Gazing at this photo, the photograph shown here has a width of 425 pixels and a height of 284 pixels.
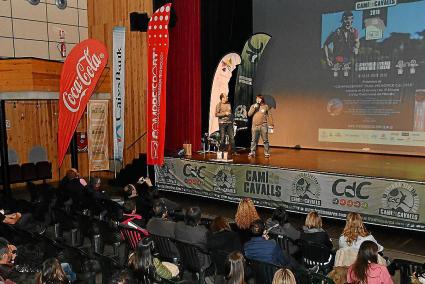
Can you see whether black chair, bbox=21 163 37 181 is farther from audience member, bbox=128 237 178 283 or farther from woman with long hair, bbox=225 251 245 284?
woman with long hair, bbox=225 251 245 284

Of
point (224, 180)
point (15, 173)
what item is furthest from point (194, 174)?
point (15, 173)

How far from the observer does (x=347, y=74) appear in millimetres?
11648

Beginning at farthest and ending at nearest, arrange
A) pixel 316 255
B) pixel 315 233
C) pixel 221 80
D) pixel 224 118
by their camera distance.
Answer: pixel 221 80, pixel 224 118, pixel 315 233, pixel 316 255

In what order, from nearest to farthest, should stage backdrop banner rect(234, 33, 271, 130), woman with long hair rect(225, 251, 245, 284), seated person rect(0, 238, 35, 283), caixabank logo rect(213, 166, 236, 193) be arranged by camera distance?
woman with long hair rect(225, 251, 245, 284) < seated person rect(0, 238, 35, 283) < caixabank logo rect(213, 166, 236, 193) < stage backdrop banner rect(234, 33, 271, 130)

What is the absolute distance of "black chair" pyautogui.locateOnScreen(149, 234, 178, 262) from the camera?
4.80 meters

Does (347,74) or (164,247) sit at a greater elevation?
(347,74)

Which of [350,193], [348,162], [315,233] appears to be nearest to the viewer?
[315,233]

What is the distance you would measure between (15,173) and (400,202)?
9018 millimetres

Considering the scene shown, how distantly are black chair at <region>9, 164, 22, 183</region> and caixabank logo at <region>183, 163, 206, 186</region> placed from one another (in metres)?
4.69

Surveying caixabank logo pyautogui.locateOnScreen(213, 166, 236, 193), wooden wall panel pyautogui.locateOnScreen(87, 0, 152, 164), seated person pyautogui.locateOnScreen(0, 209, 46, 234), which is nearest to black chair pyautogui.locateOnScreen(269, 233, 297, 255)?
seated person pyautogui.locateOnScreen(0, 209, 46, 234)

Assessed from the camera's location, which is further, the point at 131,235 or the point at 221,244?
the point at 131,235

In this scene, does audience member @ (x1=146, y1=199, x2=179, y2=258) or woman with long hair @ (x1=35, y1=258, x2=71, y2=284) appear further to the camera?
audience member @ (x1=146, y1=199, x2=179, y2=258)

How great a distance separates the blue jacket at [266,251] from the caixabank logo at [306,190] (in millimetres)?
3379

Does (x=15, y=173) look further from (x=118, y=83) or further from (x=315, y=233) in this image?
(x=315, y=233)
